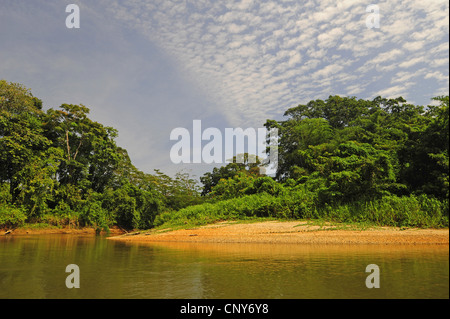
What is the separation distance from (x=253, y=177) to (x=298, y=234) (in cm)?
1800

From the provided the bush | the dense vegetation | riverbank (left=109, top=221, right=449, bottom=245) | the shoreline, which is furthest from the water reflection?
the shoreline

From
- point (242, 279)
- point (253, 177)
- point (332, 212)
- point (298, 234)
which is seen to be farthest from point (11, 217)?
point (242, 279)

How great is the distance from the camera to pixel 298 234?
1356cm

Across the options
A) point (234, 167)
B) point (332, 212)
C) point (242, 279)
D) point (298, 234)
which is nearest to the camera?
point (242, 279)

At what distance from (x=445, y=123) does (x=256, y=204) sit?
36.6 ft

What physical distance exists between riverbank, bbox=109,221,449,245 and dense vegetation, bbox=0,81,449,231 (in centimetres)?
111

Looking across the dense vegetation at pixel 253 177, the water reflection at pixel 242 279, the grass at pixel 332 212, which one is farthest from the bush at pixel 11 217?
the water reflection at pixel 242 279

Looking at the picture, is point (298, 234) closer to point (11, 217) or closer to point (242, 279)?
point (242, 279)

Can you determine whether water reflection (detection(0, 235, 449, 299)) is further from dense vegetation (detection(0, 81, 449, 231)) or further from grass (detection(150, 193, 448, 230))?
dense vegetation (detection(0, 81, 449, 231))

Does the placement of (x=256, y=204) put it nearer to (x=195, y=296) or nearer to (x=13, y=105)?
(x=195, y=296)

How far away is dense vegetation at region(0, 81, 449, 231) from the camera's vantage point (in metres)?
13.2
